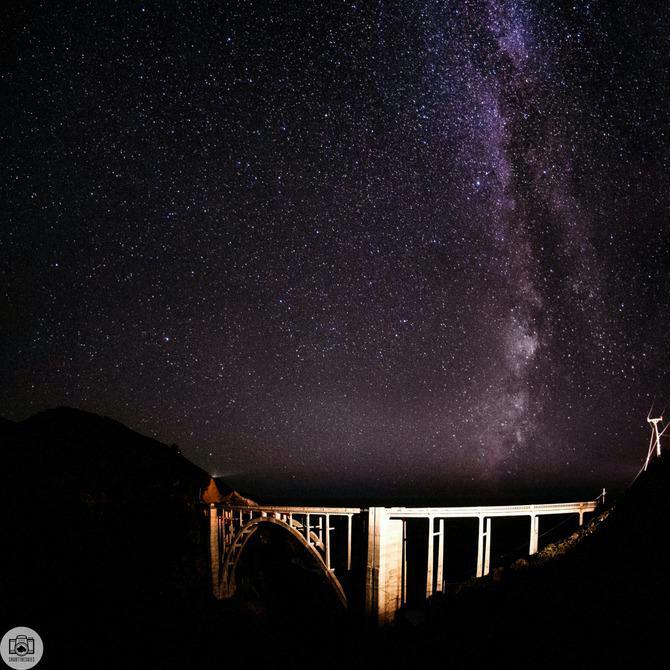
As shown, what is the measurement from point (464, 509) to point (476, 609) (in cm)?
508

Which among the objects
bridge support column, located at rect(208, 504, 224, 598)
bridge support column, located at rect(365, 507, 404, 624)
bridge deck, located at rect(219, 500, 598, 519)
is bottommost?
bridge support column, located at rect(208, 504, 224, 598)

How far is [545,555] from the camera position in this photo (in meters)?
17.8

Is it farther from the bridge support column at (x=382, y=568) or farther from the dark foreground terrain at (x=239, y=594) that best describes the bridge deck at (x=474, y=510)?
the dark foreground terrain at (x=239, y=594)

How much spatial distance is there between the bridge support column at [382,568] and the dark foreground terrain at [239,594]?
0.94m

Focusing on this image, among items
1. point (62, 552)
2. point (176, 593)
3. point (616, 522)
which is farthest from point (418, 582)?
point (616, 522)

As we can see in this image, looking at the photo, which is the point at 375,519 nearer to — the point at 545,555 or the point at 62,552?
the point at 545,555

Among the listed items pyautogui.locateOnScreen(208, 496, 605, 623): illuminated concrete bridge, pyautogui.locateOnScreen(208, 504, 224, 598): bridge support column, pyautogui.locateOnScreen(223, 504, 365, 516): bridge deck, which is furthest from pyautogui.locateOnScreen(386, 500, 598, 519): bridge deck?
pyautogui.locateOnScreen(208, 504, 224, 598): bridge support column

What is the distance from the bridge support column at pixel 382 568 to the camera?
1998 centimetres

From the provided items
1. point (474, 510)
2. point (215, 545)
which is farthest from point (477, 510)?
point (215, 545)

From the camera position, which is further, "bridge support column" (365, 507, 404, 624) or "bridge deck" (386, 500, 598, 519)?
"bridge deck" (386, 500, 598, 519)

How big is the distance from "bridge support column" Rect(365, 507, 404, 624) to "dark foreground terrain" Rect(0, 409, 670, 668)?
3.07 feet

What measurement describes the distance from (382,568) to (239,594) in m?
28.0

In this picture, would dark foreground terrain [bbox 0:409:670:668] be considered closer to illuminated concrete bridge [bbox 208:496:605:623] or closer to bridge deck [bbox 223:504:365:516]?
illuminated concrete bridge [bbox 208:496:605:623]

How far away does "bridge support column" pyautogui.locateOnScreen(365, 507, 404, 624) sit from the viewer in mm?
19984
